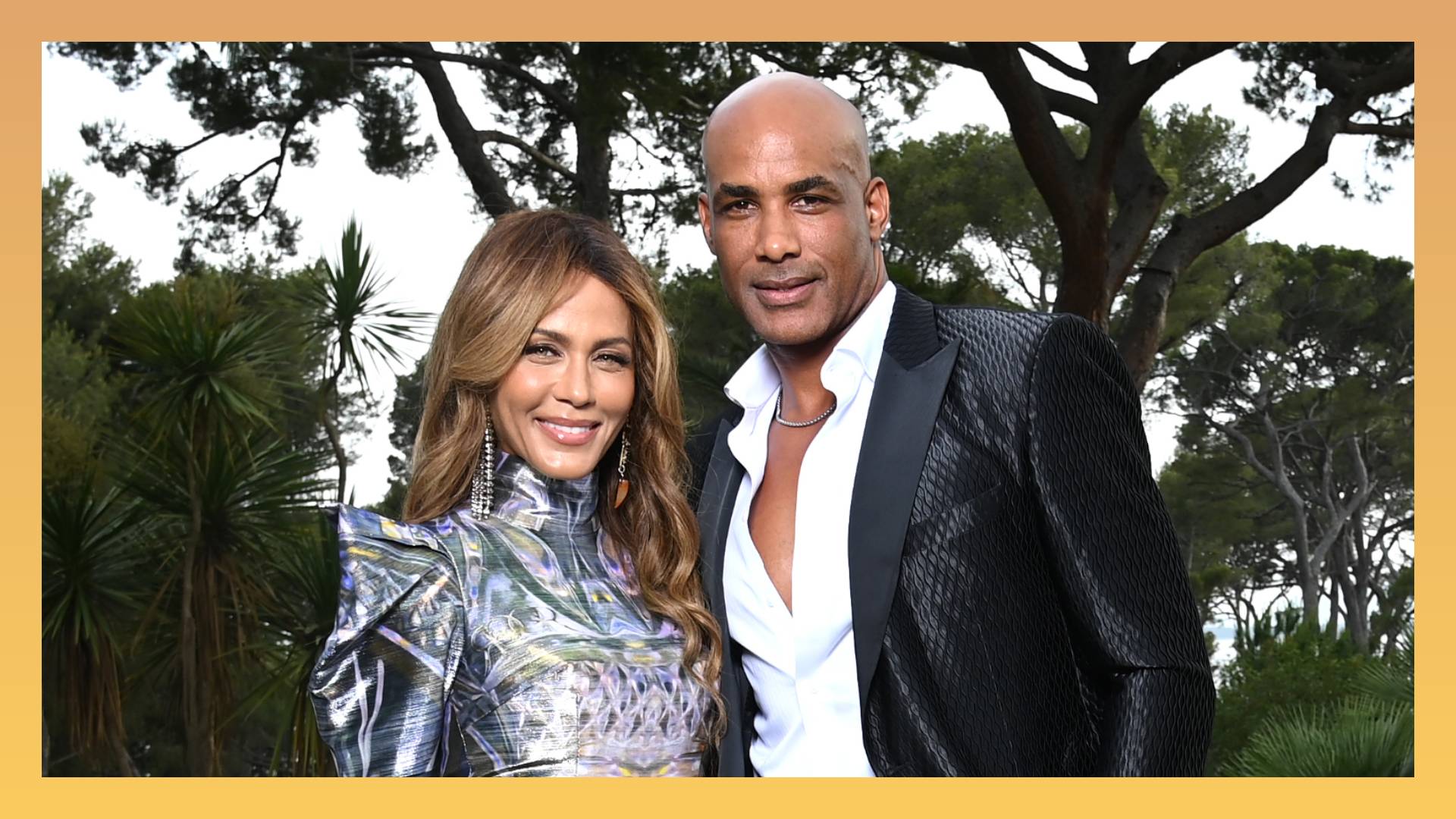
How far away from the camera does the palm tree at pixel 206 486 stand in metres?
10.6

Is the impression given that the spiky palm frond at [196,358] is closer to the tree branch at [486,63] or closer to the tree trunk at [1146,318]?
the tree branch at [486,63]

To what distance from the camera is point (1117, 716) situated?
2.40 m

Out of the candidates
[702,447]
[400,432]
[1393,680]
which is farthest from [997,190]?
[702,447]

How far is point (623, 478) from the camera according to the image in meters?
2.93

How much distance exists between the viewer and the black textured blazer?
2.39 metres

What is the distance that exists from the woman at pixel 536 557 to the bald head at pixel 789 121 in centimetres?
31

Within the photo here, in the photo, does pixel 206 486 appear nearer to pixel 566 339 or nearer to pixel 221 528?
pixel 221 528

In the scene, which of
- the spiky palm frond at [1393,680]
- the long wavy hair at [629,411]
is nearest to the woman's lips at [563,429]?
the long wavy hair at [629,411]

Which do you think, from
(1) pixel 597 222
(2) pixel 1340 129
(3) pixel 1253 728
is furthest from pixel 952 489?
(3) pixel 1253 728

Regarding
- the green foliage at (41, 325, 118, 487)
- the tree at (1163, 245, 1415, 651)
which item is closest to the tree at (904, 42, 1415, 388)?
the green foliage at (41, 325, 118, 487)

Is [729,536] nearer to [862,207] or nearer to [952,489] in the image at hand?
[952,489]

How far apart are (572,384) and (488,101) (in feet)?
39.7

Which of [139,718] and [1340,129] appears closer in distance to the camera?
[1340,129]

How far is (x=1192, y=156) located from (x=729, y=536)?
2010cm
